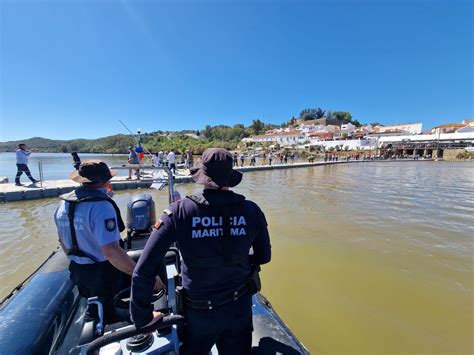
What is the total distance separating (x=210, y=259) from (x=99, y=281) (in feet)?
3.41

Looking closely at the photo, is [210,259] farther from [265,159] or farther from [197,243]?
[265,159]

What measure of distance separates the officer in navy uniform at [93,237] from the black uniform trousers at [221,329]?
50 centimetres

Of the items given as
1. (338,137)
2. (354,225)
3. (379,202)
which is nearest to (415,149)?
(338,137)

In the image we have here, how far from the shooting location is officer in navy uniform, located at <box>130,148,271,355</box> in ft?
3.71

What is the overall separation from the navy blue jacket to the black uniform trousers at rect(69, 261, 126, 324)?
74 centimetres

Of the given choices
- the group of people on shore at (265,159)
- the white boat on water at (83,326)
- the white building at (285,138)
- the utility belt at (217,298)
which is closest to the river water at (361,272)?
the white boat on water at (83,326)

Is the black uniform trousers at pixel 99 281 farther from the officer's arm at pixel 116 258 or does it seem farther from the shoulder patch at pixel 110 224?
the shoulder patch at pixel 110 224

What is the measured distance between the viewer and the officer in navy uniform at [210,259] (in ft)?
3.71

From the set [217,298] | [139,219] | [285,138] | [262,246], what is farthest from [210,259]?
[285,138]

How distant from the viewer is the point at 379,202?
9.23m

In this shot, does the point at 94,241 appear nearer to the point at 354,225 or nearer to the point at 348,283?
the point at 348,283

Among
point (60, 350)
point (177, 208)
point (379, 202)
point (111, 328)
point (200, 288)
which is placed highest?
point (177, 208)

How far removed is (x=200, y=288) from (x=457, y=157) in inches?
2470

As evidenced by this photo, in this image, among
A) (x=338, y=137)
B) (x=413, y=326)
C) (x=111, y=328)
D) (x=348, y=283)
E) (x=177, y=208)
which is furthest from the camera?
(x=338, y=137)
